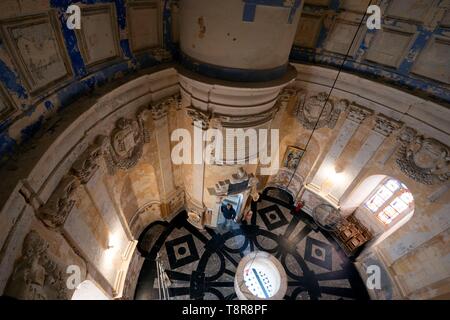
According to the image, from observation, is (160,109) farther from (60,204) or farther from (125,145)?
(60,204)

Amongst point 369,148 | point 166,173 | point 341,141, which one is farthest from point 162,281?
point 369,148

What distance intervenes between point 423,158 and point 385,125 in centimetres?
126

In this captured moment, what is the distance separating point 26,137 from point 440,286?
9.76m

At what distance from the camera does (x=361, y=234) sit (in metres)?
8.33

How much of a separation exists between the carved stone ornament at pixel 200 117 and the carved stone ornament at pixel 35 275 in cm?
372

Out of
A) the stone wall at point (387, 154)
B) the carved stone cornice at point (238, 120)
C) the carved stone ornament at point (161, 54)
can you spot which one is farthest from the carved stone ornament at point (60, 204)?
the stone wall at point (387, 154)

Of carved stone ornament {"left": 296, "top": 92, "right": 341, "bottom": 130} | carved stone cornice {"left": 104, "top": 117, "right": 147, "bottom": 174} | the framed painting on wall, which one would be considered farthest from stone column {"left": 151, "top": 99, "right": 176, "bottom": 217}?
the framed painting on wall

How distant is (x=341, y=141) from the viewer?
747cm

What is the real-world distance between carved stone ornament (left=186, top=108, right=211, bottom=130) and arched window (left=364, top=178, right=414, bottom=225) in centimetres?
692

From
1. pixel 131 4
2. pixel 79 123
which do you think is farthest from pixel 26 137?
pixel 131 4

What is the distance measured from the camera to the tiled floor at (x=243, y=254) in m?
7.13

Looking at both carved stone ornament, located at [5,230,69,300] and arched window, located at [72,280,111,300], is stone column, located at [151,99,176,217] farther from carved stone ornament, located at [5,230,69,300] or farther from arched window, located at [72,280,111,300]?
carved stone ornament, located at [5,230,69,300]

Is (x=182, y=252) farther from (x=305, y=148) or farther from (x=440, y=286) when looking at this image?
(x=440, y=286)

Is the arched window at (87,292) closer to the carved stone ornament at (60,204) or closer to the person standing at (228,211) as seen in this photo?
the carved stone ornament at (60,204)
